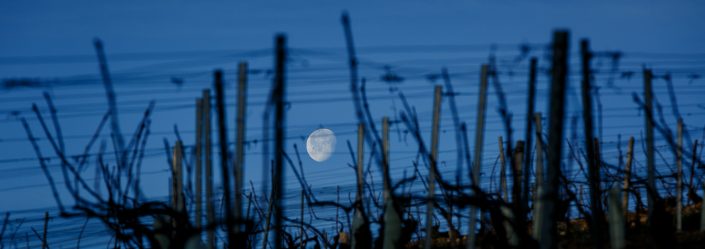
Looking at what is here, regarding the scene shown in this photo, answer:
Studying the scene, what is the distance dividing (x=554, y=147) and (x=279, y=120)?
8.89 ft

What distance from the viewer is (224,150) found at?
28.2ft

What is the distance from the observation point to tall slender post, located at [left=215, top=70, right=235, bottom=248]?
328 inches

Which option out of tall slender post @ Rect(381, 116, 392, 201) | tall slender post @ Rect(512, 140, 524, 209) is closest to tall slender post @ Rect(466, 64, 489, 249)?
tall slender post @ Rect(512, 140, 524, 209)

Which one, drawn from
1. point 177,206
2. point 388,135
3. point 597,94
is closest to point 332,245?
point 388,135

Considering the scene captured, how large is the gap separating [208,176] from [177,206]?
2.41 ft

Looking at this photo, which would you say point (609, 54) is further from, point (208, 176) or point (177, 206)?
point (177, 206)

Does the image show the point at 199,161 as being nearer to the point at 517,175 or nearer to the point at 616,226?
the point at 517,175

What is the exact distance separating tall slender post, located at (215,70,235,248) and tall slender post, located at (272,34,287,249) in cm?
47

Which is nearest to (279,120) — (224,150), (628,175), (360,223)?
(224,150)

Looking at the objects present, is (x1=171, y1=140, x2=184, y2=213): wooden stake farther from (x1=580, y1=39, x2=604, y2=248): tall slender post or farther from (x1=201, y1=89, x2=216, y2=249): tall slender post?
(x1=580, y1=39, x2=604, y2=248): tall slender post

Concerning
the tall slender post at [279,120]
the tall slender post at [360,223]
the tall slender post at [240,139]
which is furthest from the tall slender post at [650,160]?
the tall slender post at [240,139]

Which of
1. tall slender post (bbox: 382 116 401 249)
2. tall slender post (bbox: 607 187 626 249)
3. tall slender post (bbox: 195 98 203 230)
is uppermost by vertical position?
tall slender post (bbox: 195 98 203 230)

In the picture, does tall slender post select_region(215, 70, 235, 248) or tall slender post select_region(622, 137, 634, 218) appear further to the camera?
tall slender post select_region(622, 137, 634, 218)

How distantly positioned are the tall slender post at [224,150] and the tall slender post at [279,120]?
47cm
